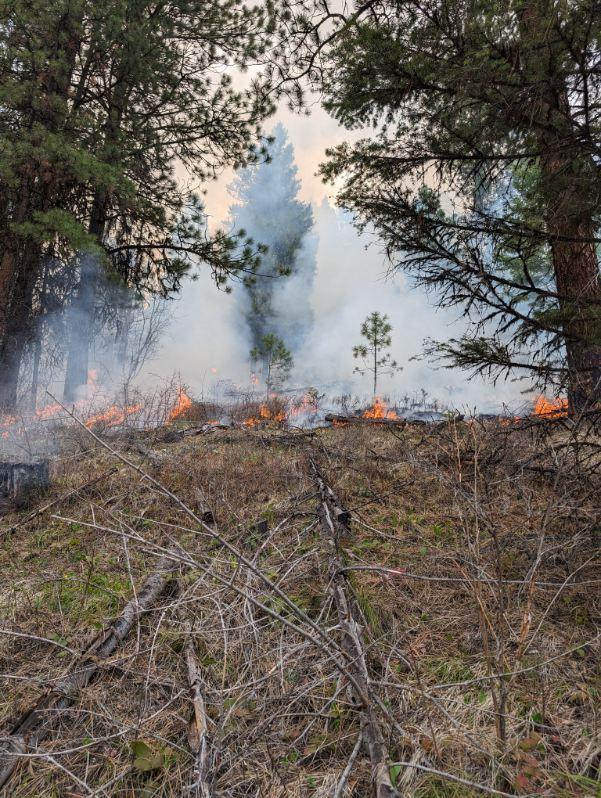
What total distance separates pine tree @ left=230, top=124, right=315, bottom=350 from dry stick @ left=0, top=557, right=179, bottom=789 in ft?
91.8

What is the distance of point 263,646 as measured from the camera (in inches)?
76.8

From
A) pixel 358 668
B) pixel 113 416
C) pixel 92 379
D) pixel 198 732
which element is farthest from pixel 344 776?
pixel 92 379

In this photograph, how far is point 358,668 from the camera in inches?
55.2

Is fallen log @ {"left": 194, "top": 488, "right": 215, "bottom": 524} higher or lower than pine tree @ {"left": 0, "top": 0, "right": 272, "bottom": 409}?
lower

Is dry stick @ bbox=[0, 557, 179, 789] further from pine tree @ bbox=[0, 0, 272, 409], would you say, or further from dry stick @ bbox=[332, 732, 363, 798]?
pine tree @ bbox=[0, 0, 272, 409]

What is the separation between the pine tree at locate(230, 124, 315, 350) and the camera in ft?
99.5

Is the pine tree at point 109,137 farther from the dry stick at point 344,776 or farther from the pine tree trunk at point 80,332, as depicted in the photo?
the dry stick at point 344,776

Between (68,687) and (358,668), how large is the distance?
4.22ft

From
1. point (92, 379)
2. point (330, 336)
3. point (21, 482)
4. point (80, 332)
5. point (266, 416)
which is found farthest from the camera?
point (330, 336)

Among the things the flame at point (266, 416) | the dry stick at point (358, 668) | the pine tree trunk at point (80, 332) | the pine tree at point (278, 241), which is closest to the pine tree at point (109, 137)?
the pine tree trunk at point (80, 332)

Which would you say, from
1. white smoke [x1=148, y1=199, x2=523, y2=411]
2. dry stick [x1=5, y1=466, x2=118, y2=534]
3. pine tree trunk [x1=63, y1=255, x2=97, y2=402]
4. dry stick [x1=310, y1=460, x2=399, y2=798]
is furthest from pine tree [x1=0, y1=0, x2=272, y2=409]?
white smoke [x1=148, y1=199, x2=523, y2=411]

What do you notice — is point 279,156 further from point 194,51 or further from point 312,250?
point 194,51

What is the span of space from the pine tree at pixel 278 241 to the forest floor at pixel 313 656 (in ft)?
89.5

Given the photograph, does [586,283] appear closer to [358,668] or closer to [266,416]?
[358,668]
